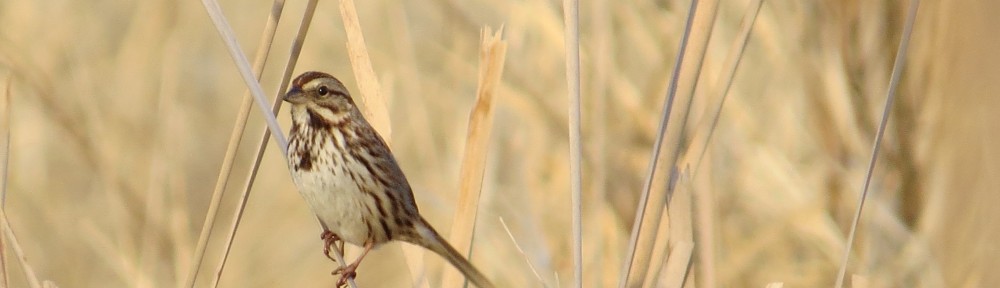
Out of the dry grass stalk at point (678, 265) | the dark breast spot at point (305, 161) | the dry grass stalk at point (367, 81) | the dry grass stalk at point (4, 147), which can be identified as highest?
the dry grass stalk at point (367, 81)

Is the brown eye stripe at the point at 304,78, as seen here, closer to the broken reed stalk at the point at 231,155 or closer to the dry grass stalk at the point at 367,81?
the dry grass stalk at the point at 367,81

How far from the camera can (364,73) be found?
9.20 feet

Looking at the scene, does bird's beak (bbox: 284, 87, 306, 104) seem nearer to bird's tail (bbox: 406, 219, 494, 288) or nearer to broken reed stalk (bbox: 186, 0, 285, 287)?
broken reed stalk (bbox: 186, 0, 285, 287)

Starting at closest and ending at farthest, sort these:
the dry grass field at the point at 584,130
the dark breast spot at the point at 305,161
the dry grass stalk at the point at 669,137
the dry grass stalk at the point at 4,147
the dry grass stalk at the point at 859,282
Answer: the dry grass stalk at the point at 669,137
the dry grass stalk at the point at 859,282
the dry grass stalk at the point at 4,147
the dark breast spot at the point at 305,161
the dry grass field at the point at 584,130

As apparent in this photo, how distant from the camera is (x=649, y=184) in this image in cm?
226

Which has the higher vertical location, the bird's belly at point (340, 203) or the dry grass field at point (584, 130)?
the dry grass field at point (584, 130)

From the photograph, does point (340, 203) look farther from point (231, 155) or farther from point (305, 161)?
point (231, 155)

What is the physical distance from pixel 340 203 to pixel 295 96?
286 millimetres

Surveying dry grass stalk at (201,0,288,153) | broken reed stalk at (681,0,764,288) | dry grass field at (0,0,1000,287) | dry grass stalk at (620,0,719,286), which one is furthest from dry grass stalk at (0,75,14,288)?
broken reed stalk at (681,0,764,288)

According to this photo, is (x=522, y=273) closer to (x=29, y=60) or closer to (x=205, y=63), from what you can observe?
(x=29, y=60)

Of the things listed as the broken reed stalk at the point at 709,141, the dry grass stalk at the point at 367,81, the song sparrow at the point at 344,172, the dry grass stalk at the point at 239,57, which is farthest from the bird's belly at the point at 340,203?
the broken reed stalk at the point at 709,141

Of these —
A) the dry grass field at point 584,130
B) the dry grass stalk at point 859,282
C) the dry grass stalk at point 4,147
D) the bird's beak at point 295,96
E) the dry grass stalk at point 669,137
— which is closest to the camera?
the dry grass stalk at point 669,137

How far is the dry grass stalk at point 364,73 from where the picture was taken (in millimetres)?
2752

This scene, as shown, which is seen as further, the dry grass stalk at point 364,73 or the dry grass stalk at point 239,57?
the dry grass stalk at point 364,73
